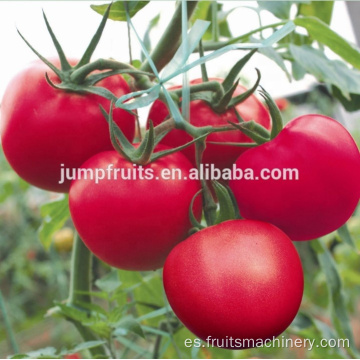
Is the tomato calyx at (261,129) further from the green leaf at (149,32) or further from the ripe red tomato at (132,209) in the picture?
the green leaf at (149,32)

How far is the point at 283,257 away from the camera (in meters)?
0.32

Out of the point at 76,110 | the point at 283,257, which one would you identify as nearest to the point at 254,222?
the point at 283,257

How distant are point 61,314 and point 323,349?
0.31m

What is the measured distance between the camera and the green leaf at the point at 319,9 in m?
0.59

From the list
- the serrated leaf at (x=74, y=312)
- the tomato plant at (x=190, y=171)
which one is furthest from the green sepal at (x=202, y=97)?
the serrated leaf at (x=74, y=312)

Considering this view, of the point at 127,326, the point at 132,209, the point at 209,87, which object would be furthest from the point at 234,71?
the point at 127,326

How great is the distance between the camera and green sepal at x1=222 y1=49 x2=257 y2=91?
0.35 metres

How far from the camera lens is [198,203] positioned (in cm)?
38

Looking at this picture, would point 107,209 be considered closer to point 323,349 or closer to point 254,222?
point 254,222

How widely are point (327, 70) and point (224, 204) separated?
198 millimetres

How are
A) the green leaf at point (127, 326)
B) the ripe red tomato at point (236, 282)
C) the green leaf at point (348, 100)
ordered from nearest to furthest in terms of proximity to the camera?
the ripe red tomato at point (236, 282)
the green leaf at point (127, 326)
the green leaf at point (348, 100)

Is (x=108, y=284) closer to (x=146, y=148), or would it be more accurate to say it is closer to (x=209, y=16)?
(x=146, y=148)

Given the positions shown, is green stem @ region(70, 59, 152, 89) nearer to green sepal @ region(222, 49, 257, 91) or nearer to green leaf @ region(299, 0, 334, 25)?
green sepal @ region(222, 49, 257, 91)

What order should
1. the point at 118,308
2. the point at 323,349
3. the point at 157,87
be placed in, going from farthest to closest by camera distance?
the point at 323,349
the point at 118,308
the point at 157,87
